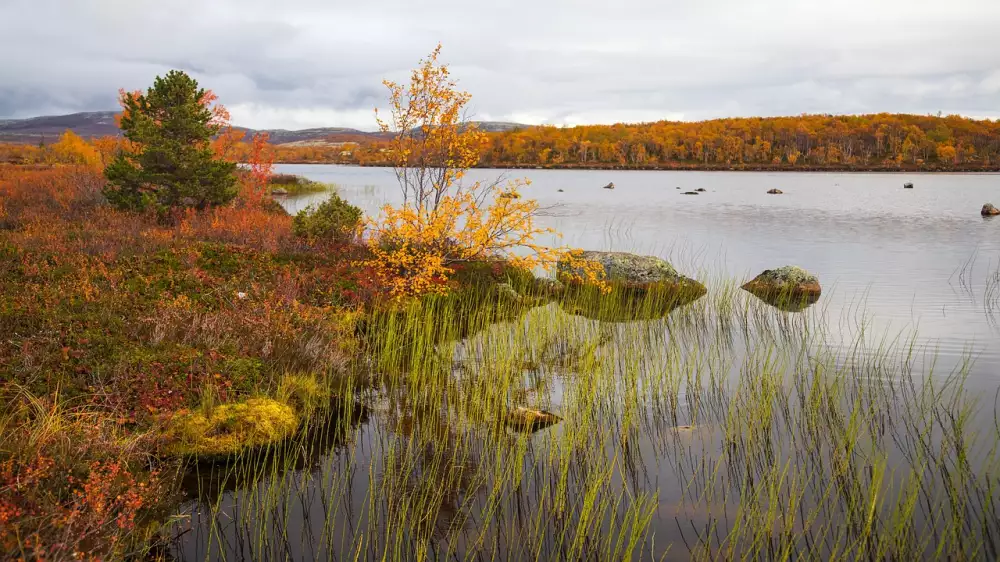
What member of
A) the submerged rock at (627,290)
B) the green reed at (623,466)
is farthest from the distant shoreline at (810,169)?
the green reed at (623,466)

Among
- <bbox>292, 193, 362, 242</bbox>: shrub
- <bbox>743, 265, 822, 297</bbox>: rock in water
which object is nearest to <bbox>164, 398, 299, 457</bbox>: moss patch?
<bbox>292, 193, 362, 242</bbox>: shrub

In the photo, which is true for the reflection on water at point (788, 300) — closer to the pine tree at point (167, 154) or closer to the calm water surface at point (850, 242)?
the calm water surface at point (850, 242)

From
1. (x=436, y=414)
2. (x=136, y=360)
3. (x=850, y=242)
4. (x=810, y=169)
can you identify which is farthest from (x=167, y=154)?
(x=810, y=169)

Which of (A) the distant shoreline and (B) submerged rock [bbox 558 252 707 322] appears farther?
(A) the distant shoreline

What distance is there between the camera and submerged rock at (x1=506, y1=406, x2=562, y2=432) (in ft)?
28.9

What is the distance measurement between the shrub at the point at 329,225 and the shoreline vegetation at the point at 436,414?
154 cm

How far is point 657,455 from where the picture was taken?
8094 mm

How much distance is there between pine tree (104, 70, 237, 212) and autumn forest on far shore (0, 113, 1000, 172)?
323ft

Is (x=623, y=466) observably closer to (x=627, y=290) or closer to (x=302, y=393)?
(x=302, y=393)

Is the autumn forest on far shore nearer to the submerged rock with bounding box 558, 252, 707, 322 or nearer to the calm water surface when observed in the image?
the calm water surface

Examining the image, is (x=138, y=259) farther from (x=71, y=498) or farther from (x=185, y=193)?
(x=71, y=498)

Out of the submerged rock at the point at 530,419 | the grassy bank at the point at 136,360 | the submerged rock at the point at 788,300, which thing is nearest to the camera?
the grassy bank at the point at 136,360

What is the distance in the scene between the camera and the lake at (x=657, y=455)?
20.5ft

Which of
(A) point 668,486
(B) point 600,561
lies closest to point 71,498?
(B) point 600,561
